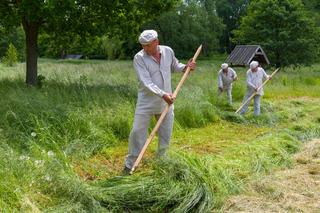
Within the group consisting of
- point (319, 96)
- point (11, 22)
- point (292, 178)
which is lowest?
point (319, 96)

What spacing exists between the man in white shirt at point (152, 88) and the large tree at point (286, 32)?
82.0 ft

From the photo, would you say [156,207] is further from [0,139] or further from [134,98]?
[134,98]

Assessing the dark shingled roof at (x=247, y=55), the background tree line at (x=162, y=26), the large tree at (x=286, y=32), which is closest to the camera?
the background tree line at (x=162, y=26)

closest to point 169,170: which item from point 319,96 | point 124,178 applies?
point 124,178

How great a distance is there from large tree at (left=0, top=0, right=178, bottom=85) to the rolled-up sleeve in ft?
18.6

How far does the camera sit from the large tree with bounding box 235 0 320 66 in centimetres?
2947

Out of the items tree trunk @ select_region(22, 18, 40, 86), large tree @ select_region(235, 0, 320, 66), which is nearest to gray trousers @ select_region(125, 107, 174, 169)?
tree trunk @ select_region(22, 18, 40, 86)

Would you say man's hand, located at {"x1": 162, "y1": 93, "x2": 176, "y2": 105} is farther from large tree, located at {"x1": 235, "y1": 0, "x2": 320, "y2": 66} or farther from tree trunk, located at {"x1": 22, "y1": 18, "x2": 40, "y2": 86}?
large tree, located at {"x1": 235, "y1": 0, "x2": 320, "y2": 66}

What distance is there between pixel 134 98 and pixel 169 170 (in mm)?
4681

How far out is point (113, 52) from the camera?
51.5 meters

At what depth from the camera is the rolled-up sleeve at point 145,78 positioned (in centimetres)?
514

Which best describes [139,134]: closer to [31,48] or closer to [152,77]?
[152,77]

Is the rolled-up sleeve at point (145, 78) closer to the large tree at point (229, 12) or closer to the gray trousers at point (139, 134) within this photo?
the gray trousers at point (139, 134)

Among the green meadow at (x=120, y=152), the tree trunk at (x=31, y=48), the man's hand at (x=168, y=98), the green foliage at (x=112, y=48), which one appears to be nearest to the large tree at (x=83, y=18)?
the tree trunk at (x=31, y=48)
